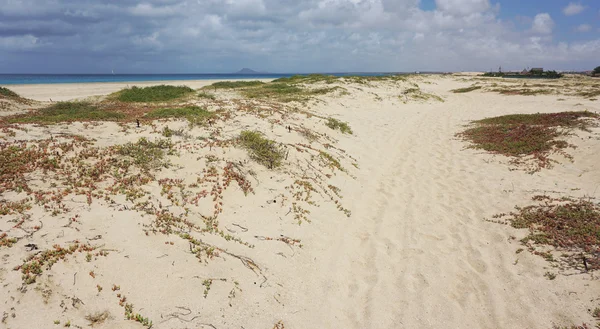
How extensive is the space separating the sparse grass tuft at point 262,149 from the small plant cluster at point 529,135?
11.2 meters

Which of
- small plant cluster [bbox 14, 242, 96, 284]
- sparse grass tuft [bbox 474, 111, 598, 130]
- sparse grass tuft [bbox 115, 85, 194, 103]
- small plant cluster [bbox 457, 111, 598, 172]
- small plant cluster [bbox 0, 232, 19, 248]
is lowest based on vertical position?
small plant cluster [bbox 14, 242, 96, 284]

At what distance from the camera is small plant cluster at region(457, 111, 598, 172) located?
50.6 feet

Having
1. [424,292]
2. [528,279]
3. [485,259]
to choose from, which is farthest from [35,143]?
[528,279]

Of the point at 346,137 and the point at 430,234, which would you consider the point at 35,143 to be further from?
the point at 346,137

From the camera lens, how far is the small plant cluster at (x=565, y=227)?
291 inches

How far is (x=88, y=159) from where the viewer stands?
9500mm

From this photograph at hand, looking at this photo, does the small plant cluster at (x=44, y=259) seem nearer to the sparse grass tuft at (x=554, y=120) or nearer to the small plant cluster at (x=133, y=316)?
the small plant cluster at (x=133, y=316)

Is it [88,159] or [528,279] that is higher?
[88,159]

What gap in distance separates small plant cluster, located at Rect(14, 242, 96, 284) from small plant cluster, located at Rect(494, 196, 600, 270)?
1043 cm

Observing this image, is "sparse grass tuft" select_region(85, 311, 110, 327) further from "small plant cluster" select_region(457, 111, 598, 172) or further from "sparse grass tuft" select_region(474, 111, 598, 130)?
"sparse grass tuft" select_region(474, 111, 598, 130)

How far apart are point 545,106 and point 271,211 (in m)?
37.0

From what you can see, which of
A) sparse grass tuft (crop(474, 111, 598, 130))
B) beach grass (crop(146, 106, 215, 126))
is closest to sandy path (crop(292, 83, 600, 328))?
sparse grass tuft (crop(474, 111, 598, 130))

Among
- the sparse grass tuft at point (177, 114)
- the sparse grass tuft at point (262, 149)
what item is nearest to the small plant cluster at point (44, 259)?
the sparse grass tuft at point (262, 149)

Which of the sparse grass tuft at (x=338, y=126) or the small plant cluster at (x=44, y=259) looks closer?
the small plant cluster at (x=44, y=259)
